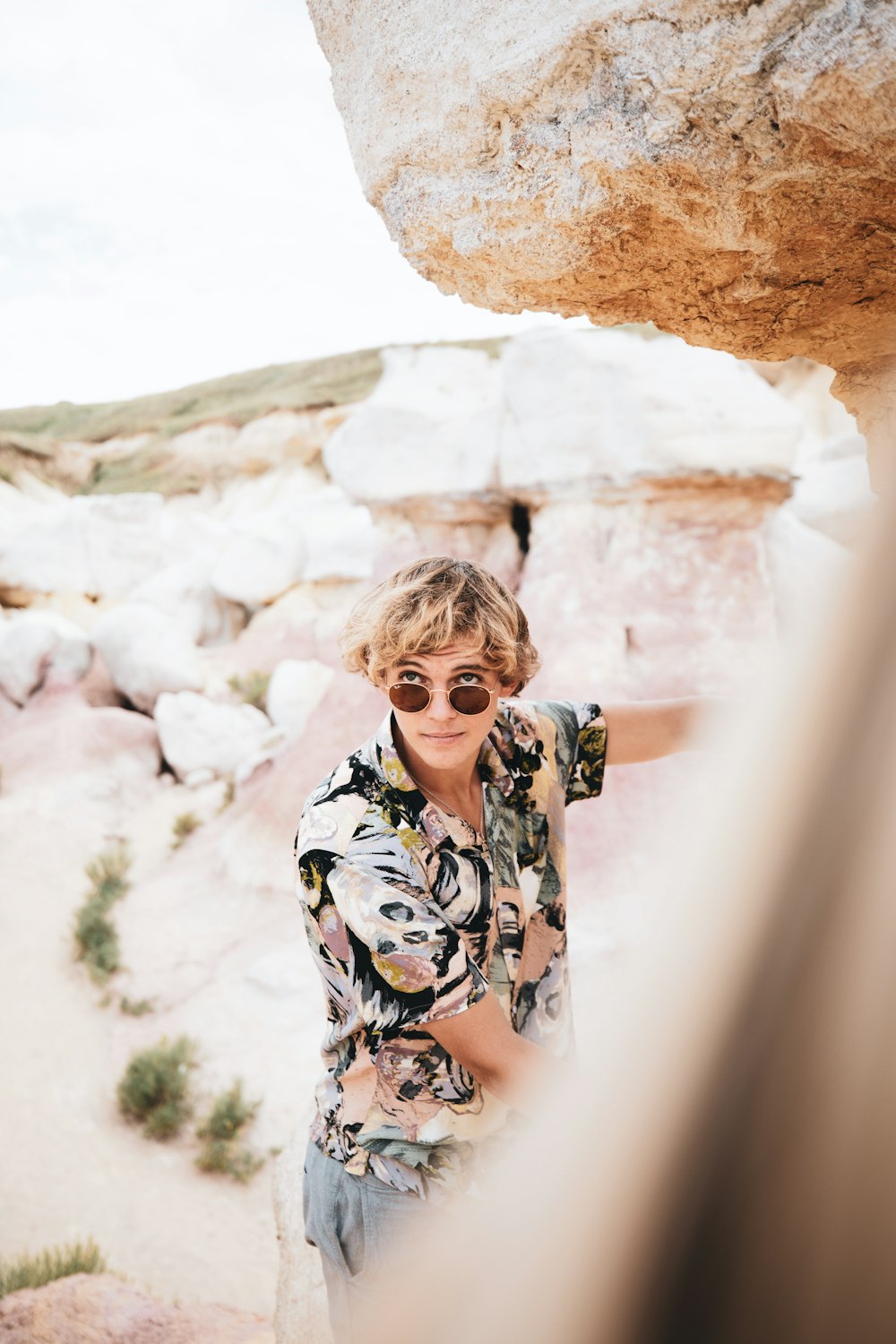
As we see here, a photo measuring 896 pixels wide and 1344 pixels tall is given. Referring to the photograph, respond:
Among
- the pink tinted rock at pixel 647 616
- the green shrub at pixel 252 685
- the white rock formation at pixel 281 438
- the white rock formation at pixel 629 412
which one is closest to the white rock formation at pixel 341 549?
the green shrub at pixel 252 685

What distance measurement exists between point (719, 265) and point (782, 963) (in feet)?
3.82

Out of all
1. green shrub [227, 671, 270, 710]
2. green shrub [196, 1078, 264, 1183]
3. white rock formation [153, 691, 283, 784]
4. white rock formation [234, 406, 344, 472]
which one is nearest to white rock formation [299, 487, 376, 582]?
green shrub [227, 671, 270, 710]

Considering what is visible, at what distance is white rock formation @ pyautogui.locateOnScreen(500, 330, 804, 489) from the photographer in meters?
4.98

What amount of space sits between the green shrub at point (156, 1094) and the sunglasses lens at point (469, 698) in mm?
3964

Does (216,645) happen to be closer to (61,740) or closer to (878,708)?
(61,740)

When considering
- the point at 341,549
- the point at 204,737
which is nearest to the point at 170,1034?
the point at 204,737

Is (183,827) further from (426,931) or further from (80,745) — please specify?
(426,931)

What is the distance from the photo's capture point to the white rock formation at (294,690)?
350 inches

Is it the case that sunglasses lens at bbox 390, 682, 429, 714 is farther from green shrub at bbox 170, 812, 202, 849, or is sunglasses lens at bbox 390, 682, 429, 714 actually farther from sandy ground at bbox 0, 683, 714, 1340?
green shrub at bbox 170, 812, 202, 849

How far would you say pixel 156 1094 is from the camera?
15.0 ft

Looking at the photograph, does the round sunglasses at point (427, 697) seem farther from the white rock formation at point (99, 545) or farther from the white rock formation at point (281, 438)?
the white rock formation at point (281, 438)

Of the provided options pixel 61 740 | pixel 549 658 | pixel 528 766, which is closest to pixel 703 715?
pixel 528 766

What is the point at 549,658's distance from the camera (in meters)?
5.34

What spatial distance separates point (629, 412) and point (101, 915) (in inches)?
189
